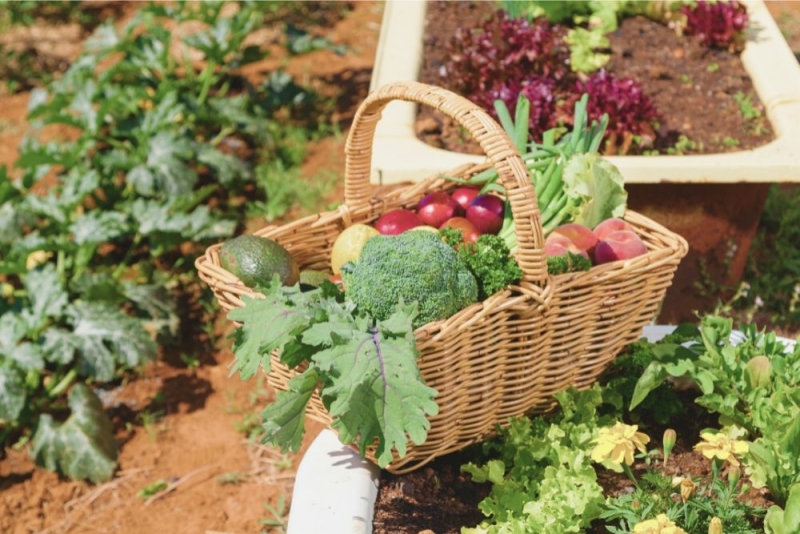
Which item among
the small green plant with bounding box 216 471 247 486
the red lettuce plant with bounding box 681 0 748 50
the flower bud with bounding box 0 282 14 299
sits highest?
the red lettuce plant with bounding box 681 0 748 50

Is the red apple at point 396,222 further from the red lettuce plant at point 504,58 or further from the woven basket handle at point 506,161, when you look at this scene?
the red lettuce plant at point 504,58

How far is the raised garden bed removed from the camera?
3062mm

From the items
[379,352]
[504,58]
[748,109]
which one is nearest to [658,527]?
[379,352]

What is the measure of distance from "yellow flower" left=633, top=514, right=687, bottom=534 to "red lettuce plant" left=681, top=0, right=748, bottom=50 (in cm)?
288

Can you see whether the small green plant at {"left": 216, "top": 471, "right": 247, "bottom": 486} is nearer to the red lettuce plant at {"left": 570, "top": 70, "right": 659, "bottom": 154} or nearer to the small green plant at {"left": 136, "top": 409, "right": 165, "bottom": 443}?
the small green plant at {"left": 136, "top": 409, "right": 165, "bottom": 443}

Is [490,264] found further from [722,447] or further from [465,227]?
[722,447]

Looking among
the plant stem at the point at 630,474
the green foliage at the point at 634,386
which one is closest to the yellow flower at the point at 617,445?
the plant stem at the point at 630,474

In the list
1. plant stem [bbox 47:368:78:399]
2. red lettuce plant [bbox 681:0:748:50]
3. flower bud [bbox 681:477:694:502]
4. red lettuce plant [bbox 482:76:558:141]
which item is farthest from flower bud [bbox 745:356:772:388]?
plant stem [bbox 47:368:78:399]

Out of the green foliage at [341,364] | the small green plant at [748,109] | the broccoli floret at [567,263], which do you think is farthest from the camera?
the small green plant at [748,109]

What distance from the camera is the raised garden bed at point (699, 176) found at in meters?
3.06

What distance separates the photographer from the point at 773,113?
3.54 meters

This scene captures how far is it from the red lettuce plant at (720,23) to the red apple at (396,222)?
7.61 feet

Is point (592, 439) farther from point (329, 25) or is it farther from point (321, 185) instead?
point (329, 25)

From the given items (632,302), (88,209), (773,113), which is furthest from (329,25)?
(632,302)
